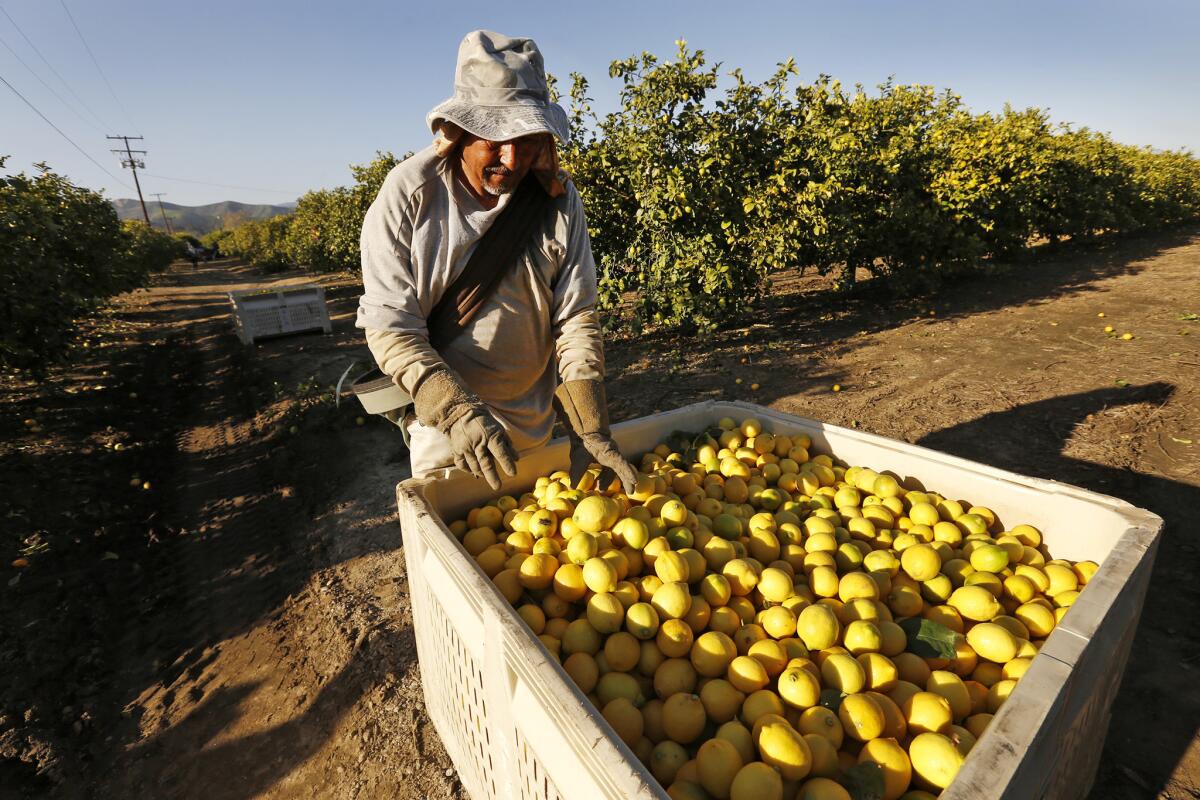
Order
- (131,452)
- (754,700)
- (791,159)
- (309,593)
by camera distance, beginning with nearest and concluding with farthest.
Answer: (754,700), (309,593), (131,452), (791,159)

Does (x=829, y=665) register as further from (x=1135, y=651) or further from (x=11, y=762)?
(x=11, y=762)

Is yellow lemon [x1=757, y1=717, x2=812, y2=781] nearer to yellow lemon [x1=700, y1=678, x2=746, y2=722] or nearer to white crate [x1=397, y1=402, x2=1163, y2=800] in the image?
yellow lemon [x1=700, y1=678, x2=746, y2=722]

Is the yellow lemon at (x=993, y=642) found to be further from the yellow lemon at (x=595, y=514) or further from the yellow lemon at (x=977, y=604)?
the yellow lemon at (x=595, y=514)

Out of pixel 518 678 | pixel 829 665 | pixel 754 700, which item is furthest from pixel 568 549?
pixel 829 665

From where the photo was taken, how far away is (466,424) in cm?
201

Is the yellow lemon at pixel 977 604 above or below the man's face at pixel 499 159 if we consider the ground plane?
below

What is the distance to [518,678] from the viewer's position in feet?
4.57

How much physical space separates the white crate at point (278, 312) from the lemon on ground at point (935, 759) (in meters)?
13.4

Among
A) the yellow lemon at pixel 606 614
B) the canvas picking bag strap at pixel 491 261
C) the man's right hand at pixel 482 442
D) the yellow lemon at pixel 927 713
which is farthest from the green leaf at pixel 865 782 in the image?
the canvas picking bag strap at pixel 491 261

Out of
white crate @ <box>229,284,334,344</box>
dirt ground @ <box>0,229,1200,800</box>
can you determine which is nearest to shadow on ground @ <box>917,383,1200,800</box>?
dirt ground @ <box>0,229,1200,800</box>

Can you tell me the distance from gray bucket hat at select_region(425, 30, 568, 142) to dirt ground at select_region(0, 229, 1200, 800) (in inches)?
116

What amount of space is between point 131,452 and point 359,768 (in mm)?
6142

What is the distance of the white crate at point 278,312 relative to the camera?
38.0 feet

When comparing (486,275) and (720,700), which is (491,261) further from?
(720,700)
